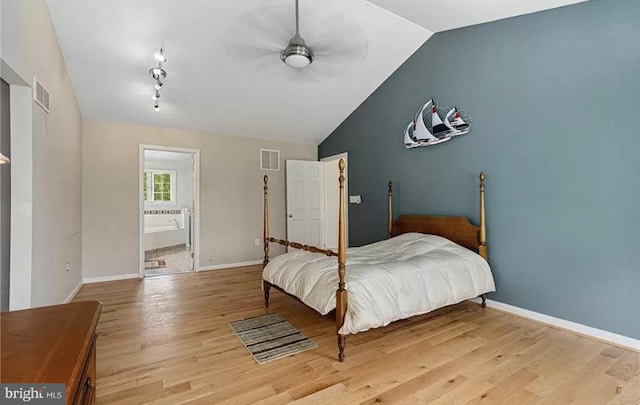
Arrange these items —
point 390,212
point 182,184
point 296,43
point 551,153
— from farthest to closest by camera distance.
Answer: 1. point 182,184
2. point 390,212
3. point 551,153
4. point 296,43

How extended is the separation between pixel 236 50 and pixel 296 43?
1201 millimetres

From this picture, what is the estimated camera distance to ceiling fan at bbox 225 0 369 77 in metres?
3.03

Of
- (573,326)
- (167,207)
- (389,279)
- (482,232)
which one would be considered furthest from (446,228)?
(167,207)

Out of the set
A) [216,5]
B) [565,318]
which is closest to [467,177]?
[565,318]

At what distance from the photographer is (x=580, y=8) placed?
270cm

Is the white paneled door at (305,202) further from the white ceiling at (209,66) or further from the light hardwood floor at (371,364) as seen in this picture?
the light hardwood floor at (371,364)

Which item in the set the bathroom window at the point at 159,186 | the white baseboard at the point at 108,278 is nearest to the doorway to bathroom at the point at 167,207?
the bathroom window at the point at 159,186

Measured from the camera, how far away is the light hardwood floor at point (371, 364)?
1.85 m

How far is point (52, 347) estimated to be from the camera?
0.84 metres

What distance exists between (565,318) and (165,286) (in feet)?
15.2

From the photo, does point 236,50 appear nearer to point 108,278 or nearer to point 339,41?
point 339,41

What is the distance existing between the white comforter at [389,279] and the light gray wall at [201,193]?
2.41m

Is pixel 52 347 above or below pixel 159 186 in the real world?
below

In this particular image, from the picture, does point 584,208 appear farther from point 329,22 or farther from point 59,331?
point 59,331
